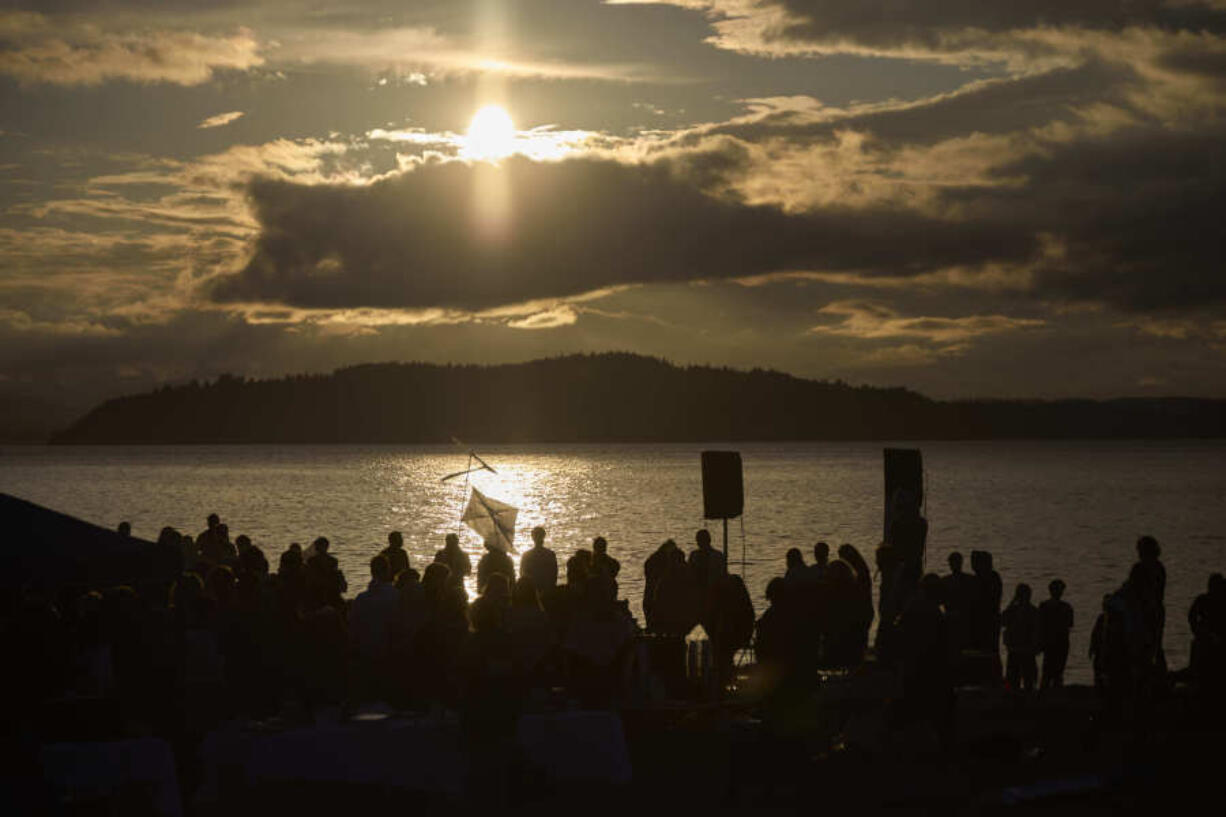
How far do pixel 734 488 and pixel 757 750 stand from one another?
679 centimetres

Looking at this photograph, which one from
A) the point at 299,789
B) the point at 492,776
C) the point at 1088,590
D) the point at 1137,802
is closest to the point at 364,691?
the point at 299,789

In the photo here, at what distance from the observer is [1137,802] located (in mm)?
11578

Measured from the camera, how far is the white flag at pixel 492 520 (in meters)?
19.5

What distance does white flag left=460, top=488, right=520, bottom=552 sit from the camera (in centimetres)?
1948

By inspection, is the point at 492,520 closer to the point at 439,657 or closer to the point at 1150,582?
the point at 439,657

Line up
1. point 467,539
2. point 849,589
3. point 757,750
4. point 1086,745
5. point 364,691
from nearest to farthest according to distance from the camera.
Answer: point 757,750
point 364,691
point 1086,745
point 849,589
point 467,539

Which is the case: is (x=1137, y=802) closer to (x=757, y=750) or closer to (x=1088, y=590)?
(x=757, y=750)

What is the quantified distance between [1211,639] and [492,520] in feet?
30.7

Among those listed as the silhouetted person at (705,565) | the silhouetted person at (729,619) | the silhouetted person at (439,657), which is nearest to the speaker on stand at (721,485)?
the silhouetted person at (705,565)

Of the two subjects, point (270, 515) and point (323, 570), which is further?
point (270, 515)

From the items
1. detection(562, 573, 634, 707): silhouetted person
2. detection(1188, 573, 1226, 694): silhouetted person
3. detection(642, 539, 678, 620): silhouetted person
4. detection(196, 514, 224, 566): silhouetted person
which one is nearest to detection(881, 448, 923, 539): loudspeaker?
detection(642, 539, 678, 620): silhouetted person

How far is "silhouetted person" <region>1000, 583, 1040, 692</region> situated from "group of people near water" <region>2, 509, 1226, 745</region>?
0.65 meters

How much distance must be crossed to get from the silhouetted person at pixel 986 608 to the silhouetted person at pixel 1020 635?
1.21 ft

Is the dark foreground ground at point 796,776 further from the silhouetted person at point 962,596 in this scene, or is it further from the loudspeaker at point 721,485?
the loudspeaker at point 721,485
